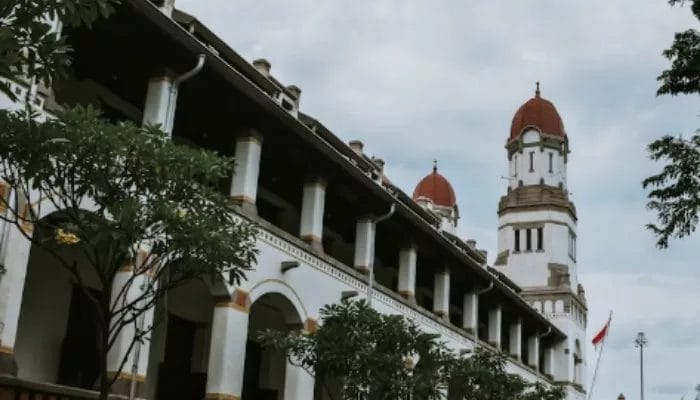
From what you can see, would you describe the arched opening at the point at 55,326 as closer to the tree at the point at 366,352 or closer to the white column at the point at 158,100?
the white column at the point at 158,100

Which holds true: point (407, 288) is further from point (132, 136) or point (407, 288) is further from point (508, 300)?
point (132, 136)

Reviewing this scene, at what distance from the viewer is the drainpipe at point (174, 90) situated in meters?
17.3

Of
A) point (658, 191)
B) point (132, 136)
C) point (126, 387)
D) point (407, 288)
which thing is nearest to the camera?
point (132, 136)

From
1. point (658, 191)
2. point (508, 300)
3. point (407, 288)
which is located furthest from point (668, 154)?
point (508, 300)

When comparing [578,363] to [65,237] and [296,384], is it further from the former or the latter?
[65,237]

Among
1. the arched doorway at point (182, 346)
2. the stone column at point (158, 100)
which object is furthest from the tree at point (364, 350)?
the stone column at point (158, 100)

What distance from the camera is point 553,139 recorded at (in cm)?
5181

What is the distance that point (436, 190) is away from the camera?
58.2 metres

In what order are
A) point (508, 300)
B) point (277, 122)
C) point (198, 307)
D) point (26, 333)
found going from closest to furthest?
point (26, 333), point (277, 122), point (198, 307), point (508, 300)

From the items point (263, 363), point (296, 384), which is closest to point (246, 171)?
point (296, 384)

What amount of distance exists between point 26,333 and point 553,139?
3836cm

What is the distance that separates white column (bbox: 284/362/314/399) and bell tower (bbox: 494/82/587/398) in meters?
28.8

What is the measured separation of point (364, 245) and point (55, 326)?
9.04m

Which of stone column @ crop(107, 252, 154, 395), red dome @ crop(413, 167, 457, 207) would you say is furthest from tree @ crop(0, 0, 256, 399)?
red dome @ crop(413, 167, 457, 207)
